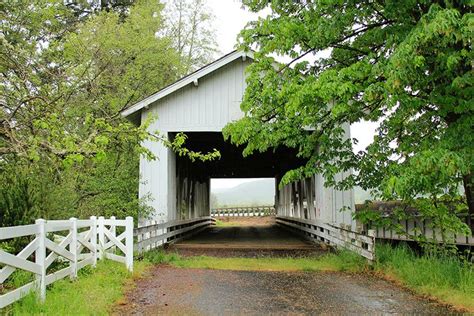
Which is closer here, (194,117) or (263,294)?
(263,294)

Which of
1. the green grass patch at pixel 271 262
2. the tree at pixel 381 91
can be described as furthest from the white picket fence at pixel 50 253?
the tree at pixel 381 91

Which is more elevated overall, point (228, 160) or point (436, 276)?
point (228, 160)

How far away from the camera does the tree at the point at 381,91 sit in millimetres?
6570

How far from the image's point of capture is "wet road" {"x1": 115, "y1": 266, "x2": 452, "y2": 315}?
6070mm

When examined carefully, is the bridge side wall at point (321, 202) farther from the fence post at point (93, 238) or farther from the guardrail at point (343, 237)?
the fence post at point (93, 238)

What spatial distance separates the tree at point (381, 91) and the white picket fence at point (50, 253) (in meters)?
3.38

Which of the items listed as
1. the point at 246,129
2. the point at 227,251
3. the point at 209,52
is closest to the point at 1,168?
the point at 246,129

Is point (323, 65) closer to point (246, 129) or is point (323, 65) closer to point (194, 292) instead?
point (246, 129)

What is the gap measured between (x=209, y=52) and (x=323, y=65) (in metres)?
20.9

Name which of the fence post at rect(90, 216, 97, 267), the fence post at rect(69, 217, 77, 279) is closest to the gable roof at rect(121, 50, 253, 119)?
the fence post at rect(90, 216, 97, 267)

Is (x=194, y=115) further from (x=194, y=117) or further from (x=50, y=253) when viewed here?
(x=50, y=253)

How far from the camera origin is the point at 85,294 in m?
6.27

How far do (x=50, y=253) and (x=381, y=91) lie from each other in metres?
5.63

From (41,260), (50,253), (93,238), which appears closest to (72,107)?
(93,238)
